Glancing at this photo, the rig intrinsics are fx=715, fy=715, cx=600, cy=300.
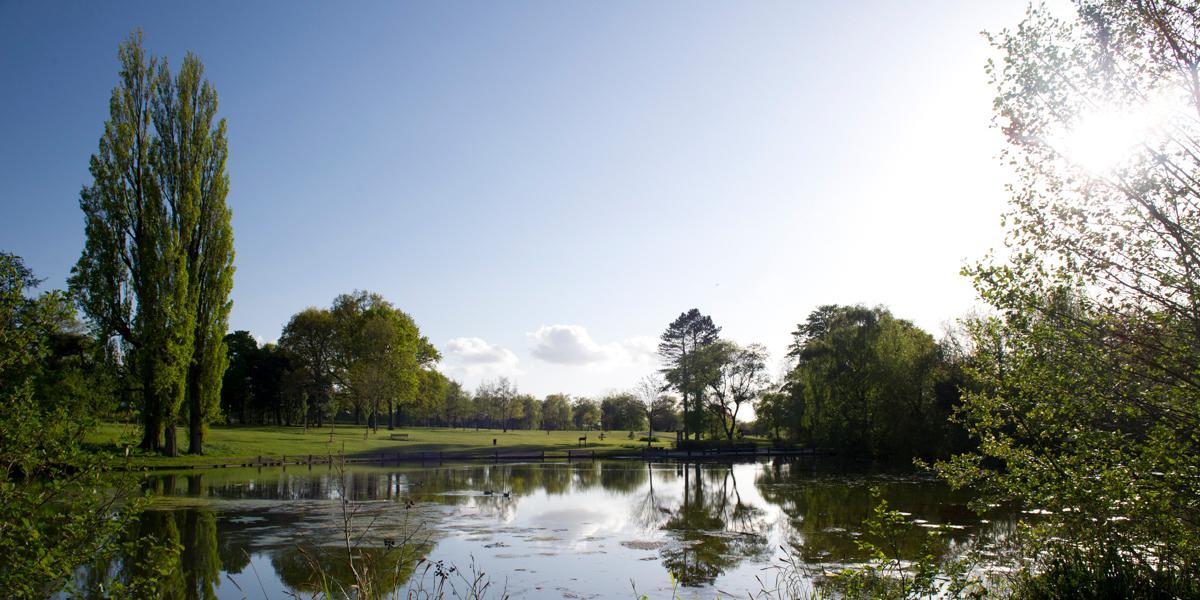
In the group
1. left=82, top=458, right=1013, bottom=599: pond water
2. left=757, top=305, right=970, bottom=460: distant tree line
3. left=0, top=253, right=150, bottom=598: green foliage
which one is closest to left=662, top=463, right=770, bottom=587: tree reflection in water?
left=82, top=458, right=1013, bottom=599: pond water

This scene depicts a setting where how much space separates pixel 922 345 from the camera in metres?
45.3

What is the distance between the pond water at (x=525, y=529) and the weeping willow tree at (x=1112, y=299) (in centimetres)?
509

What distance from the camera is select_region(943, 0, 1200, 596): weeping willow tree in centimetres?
733

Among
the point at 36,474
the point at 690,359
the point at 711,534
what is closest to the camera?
the point at 36,474

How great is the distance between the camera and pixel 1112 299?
26.0 ft

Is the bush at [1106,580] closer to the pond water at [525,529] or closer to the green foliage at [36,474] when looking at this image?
the pond water at [525,529]

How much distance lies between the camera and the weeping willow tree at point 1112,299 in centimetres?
733

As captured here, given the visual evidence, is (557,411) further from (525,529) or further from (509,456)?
(525,529)

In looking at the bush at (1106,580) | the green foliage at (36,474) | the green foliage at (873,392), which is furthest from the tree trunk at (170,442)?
the green foliage at (873,392)

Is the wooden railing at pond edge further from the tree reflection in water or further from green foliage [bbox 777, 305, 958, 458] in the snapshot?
the tree reflection in water

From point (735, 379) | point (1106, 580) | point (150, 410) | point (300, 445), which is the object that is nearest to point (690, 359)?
point (735, 379)

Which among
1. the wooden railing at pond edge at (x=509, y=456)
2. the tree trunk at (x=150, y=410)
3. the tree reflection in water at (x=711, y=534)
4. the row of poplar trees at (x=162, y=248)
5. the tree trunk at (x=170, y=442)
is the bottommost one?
the wooden railing at pond edge at (x=509, y=456)

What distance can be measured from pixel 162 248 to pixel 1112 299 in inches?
1363

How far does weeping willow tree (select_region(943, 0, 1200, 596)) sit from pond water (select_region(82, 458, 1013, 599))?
5.09 metres
